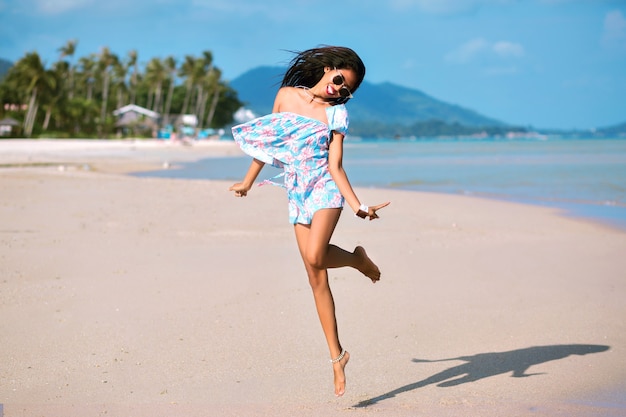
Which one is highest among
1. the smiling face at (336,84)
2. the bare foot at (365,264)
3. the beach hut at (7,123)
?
the smiling face at (336,84)

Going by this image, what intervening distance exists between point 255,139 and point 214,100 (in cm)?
10563

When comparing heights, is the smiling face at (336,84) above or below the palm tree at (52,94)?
above

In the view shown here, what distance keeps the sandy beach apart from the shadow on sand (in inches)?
0.6

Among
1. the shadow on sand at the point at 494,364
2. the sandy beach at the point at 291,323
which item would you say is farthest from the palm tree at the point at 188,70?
the shadow on sand at the point at 494,364

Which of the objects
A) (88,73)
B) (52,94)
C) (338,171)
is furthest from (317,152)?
(88,73)

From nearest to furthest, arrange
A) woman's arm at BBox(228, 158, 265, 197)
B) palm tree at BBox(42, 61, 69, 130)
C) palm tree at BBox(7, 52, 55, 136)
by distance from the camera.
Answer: woman's arm at BBox(228, 158, 265, 197), palm tree at BBox(7, 52, 55, 136), palm tree at BBox(42, 61, 69, 130)

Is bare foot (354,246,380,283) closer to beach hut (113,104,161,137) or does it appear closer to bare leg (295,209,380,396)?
bare leg (295,209,380,396)

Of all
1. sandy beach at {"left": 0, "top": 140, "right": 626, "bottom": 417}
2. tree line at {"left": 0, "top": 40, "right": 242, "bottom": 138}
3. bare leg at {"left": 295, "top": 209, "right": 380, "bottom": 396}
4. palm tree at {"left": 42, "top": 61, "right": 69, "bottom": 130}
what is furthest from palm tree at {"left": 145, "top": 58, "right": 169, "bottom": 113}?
bare leg at {"left": 295, "top": 209, "right": 380, "bottom": 396}

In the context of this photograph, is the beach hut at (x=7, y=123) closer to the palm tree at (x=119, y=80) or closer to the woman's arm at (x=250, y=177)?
the palm tree at (x=119, y=80)

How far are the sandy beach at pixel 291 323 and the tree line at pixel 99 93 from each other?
56.2 m

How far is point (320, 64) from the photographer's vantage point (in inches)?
156

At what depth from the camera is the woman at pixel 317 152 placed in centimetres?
376

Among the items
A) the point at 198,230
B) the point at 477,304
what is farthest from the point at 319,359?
the point at 198,230

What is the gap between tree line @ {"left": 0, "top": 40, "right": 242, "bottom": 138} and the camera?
63156mm
